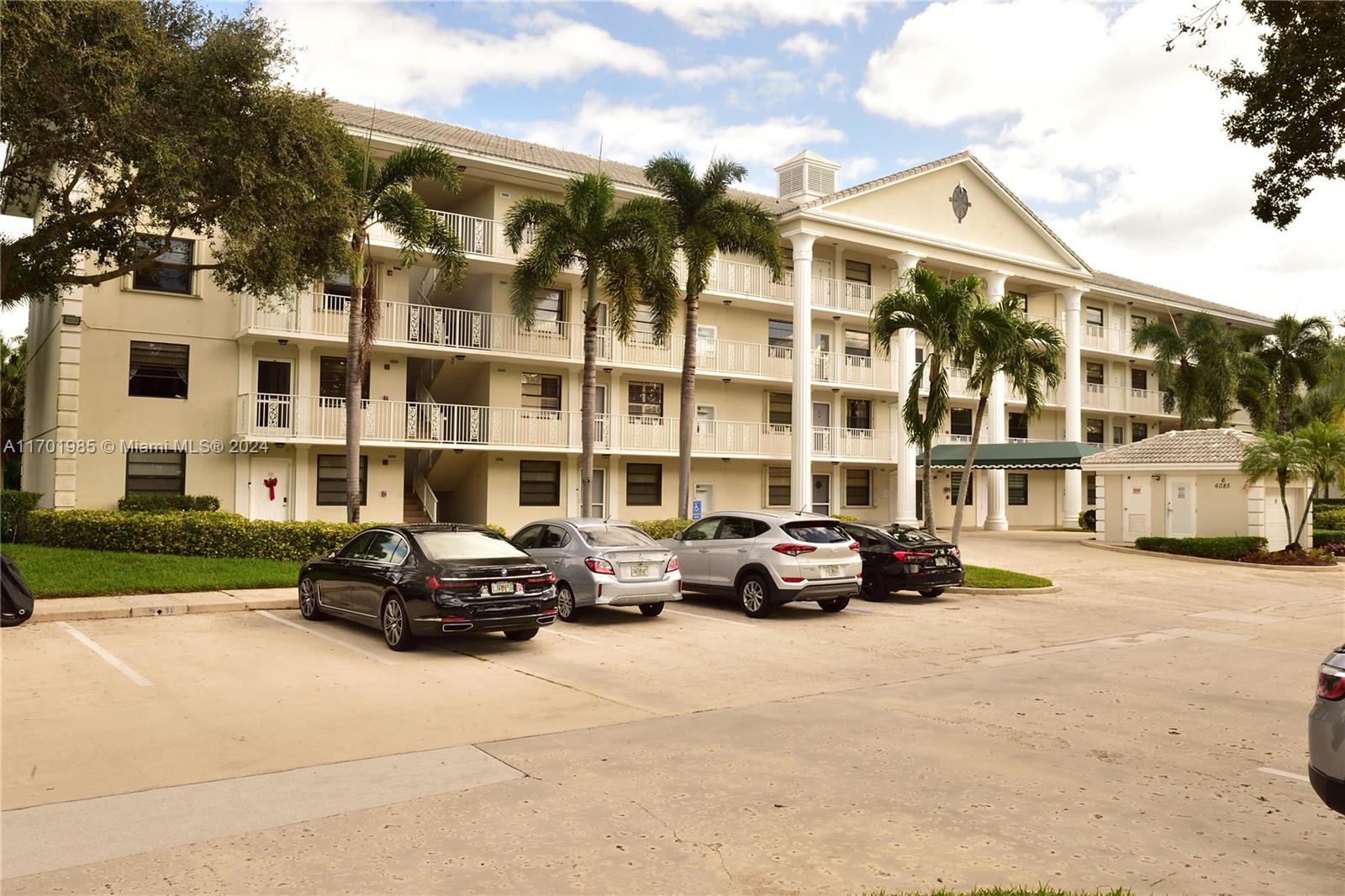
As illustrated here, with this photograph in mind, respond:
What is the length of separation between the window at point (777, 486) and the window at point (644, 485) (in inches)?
181

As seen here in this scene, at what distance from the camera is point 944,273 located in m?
38.7

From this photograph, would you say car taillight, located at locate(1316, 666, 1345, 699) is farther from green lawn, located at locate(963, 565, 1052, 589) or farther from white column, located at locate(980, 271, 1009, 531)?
white column, located at locate(980, 271, 1009, 531)

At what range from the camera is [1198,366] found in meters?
42.0

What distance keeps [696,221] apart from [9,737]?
20.7 m

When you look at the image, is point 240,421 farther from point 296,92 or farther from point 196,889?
point 196,889

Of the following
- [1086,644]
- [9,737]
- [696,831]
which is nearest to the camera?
[696,831]

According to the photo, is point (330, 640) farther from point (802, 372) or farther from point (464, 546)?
point (802, 372)

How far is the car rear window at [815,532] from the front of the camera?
14719mm

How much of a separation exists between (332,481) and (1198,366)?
37.1 metres

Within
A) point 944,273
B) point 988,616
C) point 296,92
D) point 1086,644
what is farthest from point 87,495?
point 944,273

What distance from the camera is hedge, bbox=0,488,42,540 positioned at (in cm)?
2050

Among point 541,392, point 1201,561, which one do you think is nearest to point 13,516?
point 541,392

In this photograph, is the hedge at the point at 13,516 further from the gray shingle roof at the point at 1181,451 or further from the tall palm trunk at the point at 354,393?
the gray shingle roof at the point at 1181,451

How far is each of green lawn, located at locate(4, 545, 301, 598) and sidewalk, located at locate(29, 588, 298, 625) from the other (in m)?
0.33
